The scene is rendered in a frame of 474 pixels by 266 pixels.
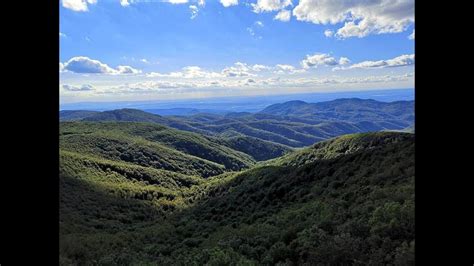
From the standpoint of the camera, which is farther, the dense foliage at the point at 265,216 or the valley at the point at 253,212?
the valley at the point at 253,212

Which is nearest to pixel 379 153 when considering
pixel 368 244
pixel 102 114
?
pixel 368 244

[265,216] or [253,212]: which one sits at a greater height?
[265,216]

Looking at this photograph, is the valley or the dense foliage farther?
the valley

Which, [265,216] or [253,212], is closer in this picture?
[265,216]

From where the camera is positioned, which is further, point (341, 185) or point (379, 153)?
point (379, 153)
